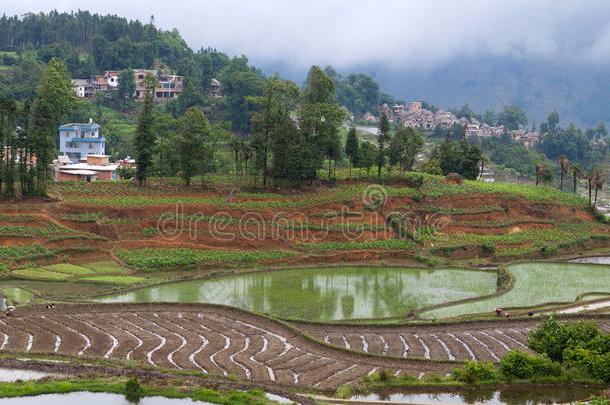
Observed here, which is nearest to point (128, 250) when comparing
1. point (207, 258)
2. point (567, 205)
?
point (207, 258)

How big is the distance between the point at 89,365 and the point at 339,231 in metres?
28.6

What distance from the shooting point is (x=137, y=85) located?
10450 centimetres

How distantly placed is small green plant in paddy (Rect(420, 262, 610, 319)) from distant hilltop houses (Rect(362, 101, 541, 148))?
8038cm

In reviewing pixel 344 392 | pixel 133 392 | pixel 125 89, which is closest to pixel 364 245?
pixel 344 392

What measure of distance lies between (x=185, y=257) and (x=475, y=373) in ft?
81.8

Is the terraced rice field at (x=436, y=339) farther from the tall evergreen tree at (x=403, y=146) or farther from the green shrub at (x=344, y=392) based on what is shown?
the tall evergreen tree at (x=403, y=146)

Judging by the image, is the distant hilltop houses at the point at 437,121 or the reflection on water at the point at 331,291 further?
the distant hilltop houses at the point at 437,121

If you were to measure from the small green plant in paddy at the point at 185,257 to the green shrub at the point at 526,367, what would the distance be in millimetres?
24350

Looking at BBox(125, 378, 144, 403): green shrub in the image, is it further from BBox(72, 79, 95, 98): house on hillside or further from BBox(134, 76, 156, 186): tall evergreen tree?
BBox(72, 79, 95, 98): house on hillside

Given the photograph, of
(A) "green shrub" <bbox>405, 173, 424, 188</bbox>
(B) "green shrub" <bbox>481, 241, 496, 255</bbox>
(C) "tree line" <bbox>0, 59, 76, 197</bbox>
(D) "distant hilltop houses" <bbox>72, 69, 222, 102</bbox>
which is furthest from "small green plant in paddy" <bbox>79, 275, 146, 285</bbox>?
(D) "distant hilltop houses" <bbox>72, 69, 222, 102</bbox>

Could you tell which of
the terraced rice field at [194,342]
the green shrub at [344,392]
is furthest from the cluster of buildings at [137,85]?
the green shrub at [344,392]

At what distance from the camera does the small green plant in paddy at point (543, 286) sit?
40.4m

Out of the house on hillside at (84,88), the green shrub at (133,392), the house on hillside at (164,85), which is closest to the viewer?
the green shrub at (133,392)

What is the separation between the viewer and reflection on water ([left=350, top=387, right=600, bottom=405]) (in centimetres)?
2597
